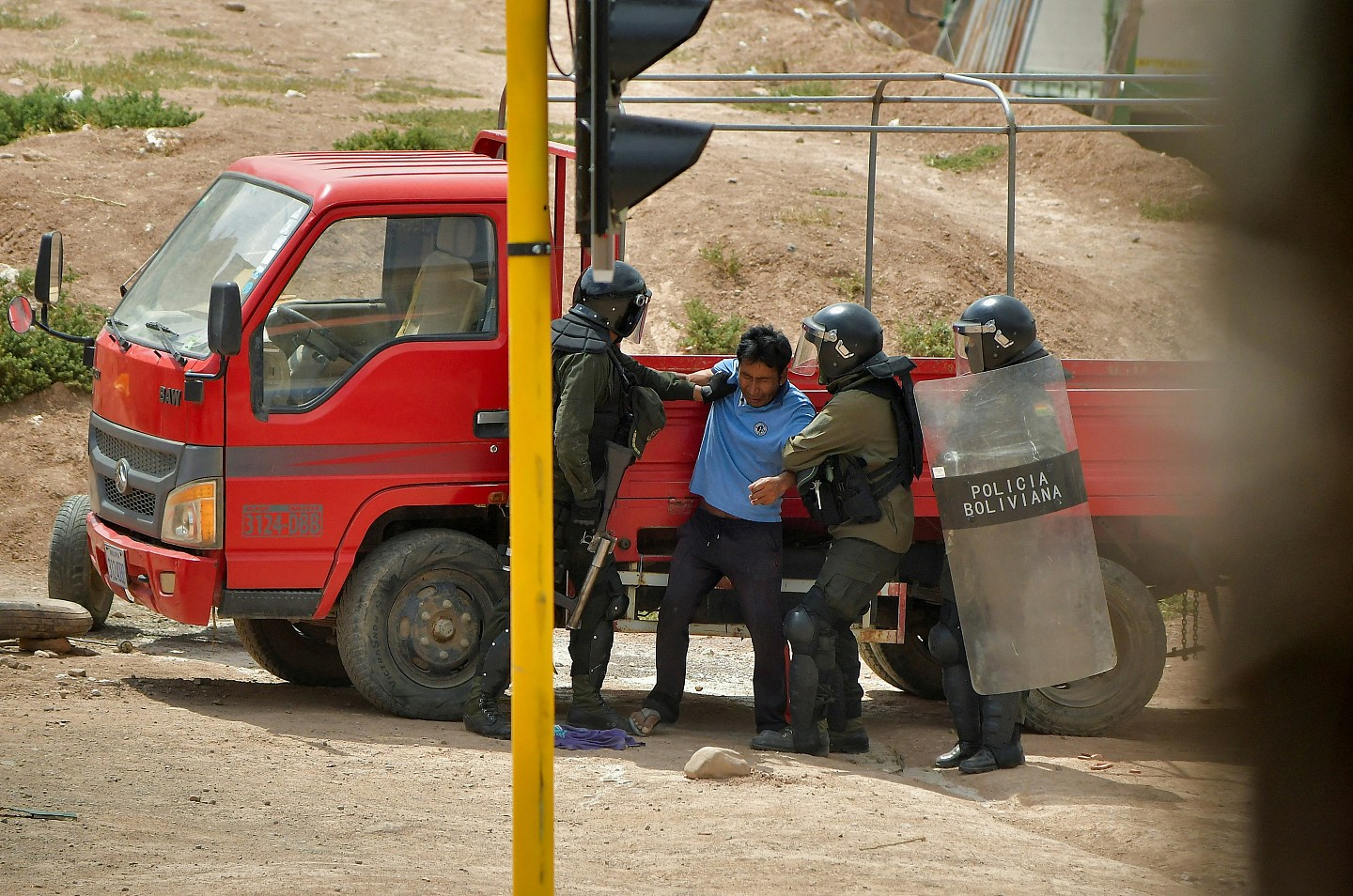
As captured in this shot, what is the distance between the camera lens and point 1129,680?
22.0ft

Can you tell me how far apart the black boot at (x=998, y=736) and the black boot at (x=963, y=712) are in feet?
0.26

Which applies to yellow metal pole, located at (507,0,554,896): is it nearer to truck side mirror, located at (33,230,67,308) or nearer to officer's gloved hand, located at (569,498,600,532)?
officer's gloved hand, located at (569,498,600,532)

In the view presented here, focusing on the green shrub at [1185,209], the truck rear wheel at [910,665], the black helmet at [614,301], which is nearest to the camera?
the green shrub at [1185,209]

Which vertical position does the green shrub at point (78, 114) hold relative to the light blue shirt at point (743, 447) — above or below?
above

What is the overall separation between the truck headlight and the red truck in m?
0.01

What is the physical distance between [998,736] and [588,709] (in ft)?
5.73

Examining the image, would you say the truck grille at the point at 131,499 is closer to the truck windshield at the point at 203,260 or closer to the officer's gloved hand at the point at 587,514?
the truck windshield at the point at 203,260

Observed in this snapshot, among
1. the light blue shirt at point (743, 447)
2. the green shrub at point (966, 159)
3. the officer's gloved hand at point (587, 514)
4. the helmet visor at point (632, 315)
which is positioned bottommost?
the officer's gloved hand at point (587, 514)

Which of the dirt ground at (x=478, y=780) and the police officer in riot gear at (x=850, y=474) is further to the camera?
the police officer in riot gear at (x=850, y=474)

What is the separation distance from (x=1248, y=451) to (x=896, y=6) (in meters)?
36.5

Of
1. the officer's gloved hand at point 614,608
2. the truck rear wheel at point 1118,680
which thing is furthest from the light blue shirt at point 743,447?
the truck rear wheel at point 1118,680

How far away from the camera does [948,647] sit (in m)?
6.15

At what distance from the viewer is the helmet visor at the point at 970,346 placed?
594cm

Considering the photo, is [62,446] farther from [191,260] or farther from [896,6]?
[896,6]
